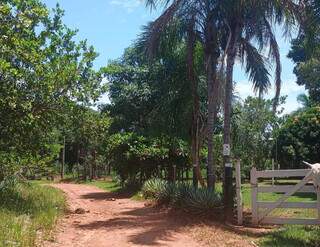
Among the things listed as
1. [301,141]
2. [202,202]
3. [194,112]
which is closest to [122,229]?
[202,202]

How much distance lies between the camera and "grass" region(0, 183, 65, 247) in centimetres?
1004

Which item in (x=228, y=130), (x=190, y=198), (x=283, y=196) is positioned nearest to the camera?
(x=283, y=196)

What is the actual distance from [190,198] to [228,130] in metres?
2.29

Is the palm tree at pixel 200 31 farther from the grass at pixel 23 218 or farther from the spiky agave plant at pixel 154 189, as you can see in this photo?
the grass at pixel 23 218

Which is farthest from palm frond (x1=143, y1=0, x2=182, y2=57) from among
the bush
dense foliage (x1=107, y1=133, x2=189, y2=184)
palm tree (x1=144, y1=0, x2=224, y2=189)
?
dense foliage (x1=107, y1=133, x2=189, y2=184)

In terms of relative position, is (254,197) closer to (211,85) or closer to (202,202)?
(202,202)

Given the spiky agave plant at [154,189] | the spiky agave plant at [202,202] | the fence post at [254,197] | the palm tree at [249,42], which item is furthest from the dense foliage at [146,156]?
the fence post at [254,197]

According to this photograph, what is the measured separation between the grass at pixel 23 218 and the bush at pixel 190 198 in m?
3.34

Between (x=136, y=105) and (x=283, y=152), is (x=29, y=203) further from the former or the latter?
(x=283, y=152)

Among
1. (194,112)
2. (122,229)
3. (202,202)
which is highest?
(194,112)

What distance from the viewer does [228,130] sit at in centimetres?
1622

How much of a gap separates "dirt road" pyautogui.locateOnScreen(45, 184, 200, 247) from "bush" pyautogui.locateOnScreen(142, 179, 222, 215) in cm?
58

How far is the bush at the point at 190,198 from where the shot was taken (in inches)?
598

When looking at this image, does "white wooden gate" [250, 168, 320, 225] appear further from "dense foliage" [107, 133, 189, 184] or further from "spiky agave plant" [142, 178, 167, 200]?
"dense foliage" [107, 133, 189, 184]
